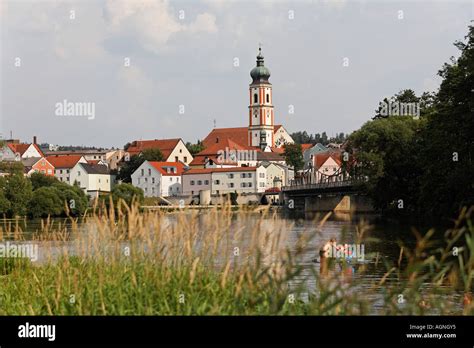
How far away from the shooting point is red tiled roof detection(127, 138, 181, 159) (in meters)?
126

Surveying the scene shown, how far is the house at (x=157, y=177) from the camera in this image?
324 ft

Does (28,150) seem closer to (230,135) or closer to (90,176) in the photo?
(90,176)

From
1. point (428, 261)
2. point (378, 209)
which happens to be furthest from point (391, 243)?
point (378, 209)

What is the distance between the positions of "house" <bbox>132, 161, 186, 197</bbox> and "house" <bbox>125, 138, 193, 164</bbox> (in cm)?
938

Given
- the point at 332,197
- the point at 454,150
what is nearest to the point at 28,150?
the point at 332,197

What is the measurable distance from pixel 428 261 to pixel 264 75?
573ft

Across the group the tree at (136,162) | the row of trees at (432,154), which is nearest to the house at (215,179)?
the tree at (136,162)

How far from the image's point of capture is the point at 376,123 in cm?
7125

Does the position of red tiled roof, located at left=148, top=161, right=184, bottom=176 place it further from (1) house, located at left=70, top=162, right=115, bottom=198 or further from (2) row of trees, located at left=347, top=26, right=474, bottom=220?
(2) row of trees, located at left=347, top=26, right=474, bottom=220

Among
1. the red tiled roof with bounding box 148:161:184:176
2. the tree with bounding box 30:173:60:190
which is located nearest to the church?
the red tiled roof with bounding box 148:161:184:176

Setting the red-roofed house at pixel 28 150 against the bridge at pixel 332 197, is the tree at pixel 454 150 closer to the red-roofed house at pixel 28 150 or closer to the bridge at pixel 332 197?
the bridge at pixel 332 197

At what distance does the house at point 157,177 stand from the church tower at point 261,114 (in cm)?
7255

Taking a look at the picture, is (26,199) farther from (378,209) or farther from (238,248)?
(238,248)

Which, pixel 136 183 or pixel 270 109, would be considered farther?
pixel 270 109
